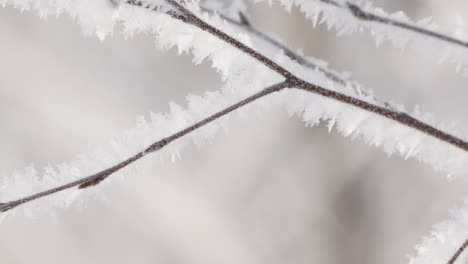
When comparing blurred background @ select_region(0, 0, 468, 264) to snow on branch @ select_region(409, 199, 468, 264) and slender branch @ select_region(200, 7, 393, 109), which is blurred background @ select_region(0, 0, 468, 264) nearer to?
slender branch @ select_region(200, 7, 393, 109)

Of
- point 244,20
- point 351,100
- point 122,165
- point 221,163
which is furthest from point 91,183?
point 221,163

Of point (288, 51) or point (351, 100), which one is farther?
point (288, 51)

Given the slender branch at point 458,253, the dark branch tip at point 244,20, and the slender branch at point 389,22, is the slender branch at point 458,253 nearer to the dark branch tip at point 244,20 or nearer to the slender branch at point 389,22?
the slender branch at point 389,22

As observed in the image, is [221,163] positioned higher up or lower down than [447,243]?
higher up

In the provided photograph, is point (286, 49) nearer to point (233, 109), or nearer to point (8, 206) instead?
point (233, 109)

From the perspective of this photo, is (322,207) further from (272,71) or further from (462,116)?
(272,71)

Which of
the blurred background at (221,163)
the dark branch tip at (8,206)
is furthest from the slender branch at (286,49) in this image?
the blurred background at (221,163)

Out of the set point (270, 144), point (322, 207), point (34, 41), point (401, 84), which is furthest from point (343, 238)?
point (34, 41)
